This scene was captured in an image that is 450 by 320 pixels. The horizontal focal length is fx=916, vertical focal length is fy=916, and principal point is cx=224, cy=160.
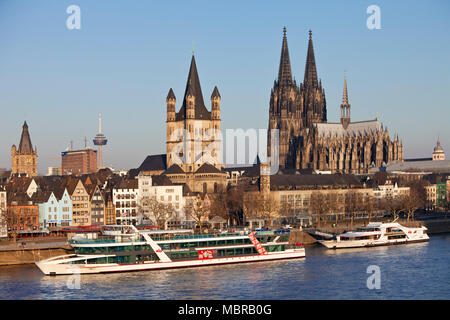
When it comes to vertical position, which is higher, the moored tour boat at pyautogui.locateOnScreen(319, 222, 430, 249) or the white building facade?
the white building facade

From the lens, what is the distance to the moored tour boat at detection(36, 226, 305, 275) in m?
67.8

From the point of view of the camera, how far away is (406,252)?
256 ft

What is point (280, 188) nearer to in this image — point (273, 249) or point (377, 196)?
point (377, 196)

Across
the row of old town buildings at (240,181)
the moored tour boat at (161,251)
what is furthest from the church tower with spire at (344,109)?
the moored tour boat at (161,251)

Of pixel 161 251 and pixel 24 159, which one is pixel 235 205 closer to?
pixel 161 251

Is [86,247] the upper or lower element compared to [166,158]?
lower

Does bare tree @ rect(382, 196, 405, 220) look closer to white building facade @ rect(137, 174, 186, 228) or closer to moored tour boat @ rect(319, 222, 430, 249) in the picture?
moored tour boat @ rect(319, 222, 430, 249)

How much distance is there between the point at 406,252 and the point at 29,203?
42.0 m

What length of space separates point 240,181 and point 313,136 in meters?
40.7

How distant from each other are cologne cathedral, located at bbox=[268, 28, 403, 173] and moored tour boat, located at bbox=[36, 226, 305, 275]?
98883 mm

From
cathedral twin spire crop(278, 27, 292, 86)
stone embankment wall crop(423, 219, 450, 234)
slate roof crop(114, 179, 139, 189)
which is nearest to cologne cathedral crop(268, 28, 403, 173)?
cathedral twin spire crop(278, 27, 292, 86)

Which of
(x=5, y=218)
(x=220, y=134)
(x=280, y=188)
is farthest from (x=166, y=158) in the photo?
(x=5, y=218)
